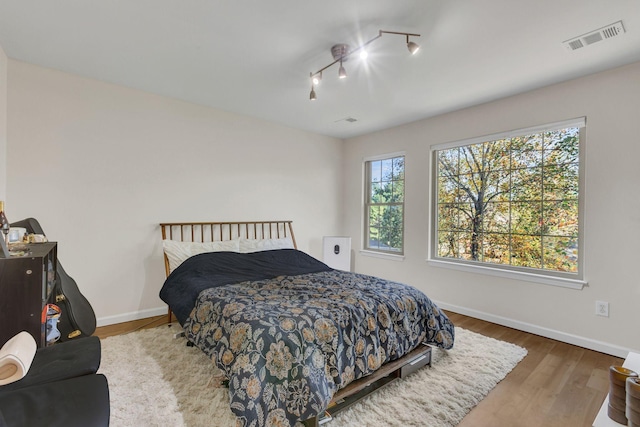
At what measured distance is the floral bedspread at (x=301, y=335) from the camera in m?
1.58

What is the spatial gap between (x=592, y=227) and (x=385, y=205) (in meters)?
2.47

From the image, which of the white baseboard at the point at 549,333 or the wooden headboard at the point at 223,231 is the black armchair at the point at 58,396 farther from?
the white baseboard at the point at 549,333

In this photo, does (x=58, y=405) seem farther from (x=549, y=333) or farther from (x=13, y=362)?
(x=549, y=333)

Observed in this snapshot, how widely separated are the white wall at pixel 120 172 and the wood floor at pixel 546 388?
2.34ft

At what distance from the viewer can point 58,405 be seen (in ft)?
3.56

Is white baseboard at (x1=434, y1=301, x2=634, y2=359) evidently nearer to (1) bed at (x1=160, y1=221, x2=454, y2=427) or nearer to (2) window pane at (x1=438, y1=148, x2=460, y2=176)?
(1) bed at (x1=160, y1=221, x2=454, y2=427)

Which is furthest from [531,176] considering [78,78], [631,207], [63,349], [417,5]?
[78,78]

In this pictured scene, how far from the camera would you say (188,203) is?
3584mm

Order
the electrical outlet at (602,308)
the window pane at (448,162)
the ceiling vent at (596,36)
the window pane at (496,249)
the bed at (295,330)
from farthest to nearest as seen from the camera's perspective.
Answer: the window pane at (448,162) < the window pane at (496,249) < the electrical outlet at (602,308) < the ceiling vent at (596,36) < the bed at (295,330)

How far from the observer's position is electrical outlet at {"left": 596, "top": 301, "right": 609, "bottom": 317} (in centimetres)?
269

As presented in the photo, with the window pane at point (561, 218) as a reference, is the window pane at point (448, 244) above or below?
below

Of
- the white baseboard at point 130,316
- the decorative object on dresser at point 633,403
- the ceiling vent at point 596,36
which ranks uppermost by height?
the ceiling vent at point 596,36

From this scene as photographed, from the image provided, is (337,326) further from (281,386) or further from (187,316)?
(187,316)

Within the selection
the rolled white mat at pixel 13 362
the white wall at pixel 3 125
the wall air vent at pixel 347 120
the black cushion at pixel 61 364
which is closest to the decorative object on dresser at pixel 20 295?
the black cushion at pixel 61 364
